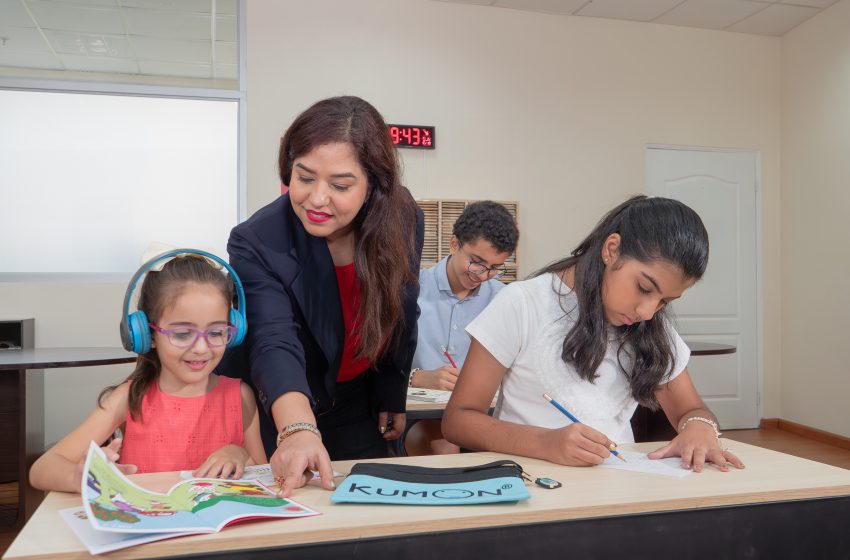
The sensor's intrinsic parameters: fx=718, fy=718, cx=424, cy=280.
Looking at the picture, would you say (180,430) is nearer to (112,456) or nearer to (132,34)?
(112,456)

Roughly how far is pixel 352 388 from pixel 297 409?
0.58 m

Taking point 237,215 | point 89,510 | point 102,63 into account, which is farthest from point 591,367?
point 102,63

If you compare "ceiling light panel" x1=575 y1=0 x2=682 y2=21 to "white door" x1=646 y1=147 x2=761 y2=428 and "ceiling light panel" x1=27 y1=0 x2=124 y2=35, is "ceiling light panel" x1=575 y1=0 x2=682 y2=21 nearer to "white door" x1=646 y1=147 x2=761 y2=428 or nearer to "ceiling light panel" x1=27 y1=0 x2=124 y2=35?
"white door" x1=646 y1=147 x2=761 y2=428

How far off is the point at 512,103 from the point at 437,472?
14.1 ft

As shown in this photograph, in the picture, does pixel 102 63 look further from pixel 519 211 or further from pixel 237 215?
pixel 519 211

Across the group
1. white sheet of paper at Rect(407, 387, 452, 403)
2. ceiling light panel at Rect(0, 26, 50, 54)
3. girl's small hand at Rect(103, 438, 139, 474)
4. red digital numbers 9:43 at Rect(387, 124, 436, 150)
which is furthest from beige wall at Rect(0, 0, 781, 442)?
girl's small hand at Rect(103, 438, 139, 474)

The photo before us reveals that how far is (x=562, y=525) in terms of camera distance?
103 centimetres

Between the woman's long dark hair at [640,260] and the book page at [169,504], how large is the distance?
0.77m

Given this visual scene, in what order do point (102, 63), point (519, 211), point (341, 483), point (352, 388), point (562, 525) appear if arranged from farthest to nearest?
point (519, 211), point (102, 63), point (352, 388), point (341, 483), point (562, 525)

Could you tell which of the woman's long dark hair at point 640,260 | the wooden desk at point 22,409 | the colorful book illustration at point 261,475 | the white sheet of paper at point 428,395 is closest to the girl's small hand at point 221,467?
the colorful book illustration at point 261,475

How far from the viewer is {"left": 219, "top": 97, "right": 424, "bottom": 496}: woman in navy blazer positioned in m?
1.38

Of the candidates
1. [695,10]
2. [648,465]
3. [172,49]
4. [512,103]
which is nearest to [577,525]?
[648,465]

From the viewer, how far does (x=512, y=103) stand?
5141mm

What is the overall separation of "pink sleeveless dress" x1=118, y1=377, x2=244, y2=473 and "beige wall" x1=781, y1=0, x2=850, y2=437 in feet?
15.6
